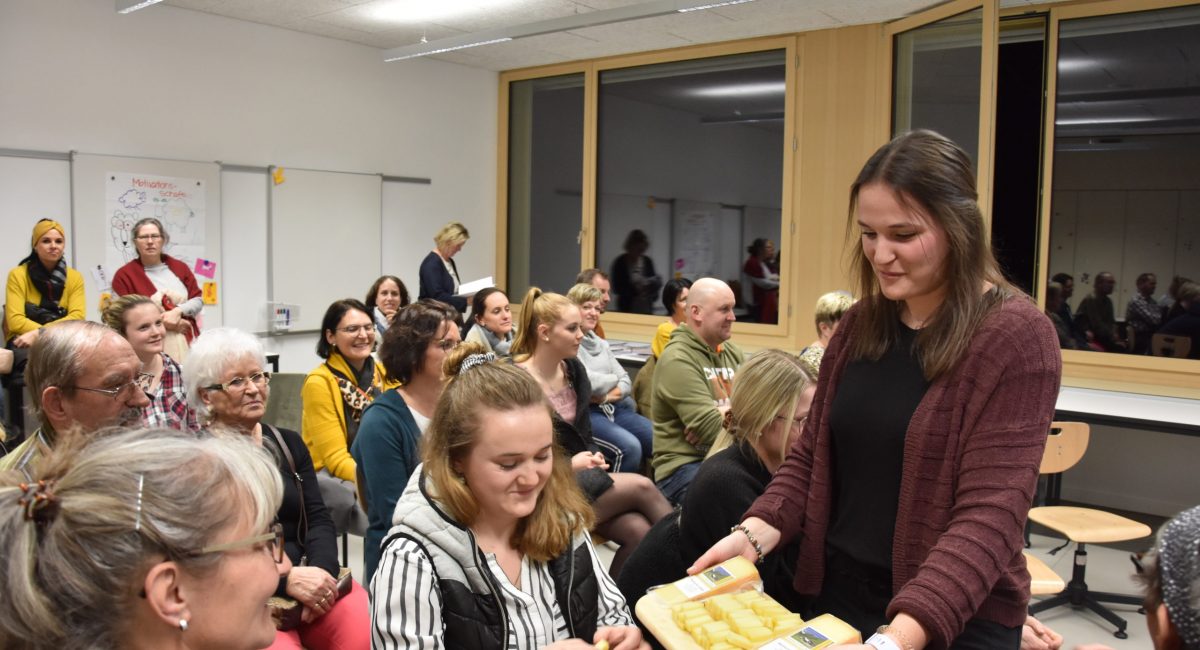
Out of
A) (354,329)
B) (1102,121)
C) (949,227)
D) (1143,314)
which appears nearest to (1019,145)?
(1102,121)

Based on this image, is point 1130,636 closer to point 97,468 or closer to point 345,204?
point 97,468

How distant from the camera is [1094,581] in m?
3.97

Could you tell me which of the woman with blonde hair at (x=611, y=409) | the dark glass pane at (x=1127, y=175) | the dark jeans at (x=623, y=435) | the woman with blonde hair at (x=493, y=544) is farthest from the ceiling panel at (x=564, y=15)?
the woman with blonde hair at (x=493, y=544)

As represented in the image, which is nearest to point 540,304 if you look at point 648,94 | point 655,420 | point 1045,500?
point 655,420

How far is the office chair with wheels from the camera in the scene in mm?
3424

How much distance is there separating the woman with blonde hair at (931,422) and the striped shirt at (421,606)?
51 centimetres

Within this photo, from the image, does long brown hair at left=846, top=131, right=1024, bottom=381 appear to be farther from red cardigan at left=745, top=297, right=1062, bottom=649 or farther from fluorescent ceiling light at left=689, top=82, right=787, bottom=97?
fluorescent ceiling light at left=689, top=82, right=787, bottom=97

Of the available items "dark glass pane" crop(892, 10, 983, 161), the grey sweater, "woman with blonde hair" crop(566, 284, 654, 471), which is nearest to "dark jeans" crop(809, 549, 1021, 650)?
"woman with blonde hair" crop(566, 284, 654, 471)

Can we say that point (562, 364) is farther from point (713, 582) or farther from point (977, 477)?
point (977, 477)

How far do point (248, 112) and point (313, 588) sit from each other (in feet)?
16.8

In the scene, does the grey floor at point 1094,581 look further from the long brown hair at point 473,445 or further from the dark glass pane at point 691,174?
the dark glass pane at point 691,174

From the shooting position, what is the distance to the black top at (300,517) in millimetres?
2381

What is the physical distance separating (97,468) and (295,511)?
153cm

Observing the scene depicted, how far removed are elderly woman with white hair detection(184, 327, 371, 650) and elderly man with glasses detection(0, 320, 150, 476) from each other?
25cm
